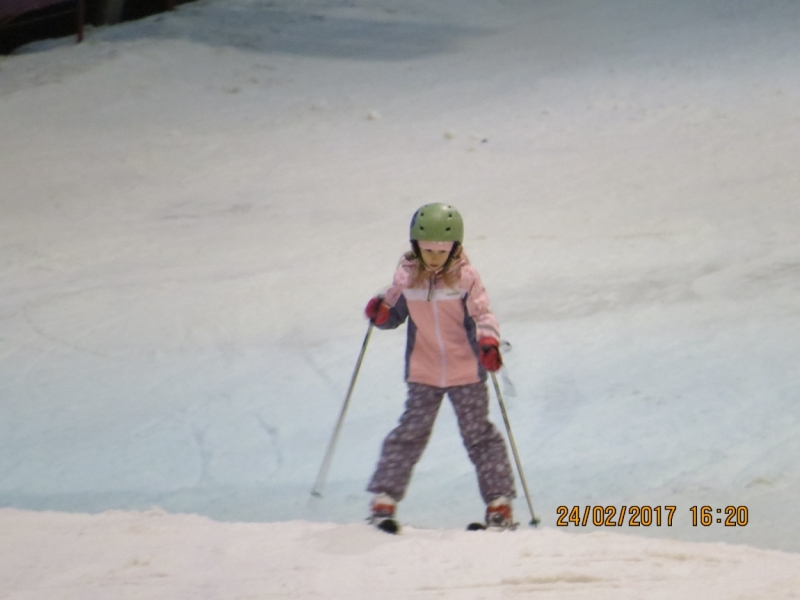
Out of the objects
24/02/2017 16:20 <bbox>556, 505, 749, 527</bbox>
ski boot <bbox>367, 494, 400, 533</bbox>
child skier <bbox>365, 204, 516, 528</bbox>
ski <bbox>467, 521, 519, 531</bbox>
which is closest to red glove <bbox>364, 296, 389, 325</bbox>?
child skier <bbox>365, 204, 516, 528</bbox>

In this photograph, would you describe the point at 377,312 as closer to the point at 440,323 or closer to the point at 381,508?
the point at 440,323

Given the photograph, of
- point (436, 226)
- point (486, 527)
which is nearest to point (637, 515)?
point (486, 527)

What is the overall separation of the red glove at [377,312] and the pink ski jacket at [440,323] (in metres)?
0.02

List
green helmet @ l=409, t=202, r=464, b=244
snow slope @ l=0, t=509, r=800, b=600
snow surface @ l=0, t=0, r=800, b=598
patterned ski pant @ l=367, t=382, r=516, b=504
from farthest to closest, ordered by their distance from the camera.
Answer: patterned ski pant @ l=367, t=382, r=516, b=504, green helmet @ l=409, t=202, r=464, b=244, snow surface @ l=0, t=0, r=800, b=598, snow slope @ l=0, t=509, r=800, b=600

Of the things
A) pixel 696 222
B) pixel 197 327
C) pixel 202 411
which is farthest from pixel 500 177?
pixel 202 411

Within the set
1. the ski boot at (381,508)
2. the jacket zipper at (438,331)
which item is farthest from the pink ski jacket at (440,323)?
the ski boot at (381,508)

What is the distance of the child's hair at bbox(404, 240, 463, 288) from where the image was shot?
3180 mm

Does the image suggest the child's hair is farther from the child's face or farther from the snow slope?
the snow slope

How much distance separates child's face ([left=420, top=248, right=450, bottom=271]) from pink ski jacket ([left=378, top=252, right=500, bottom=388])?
0.12 feet

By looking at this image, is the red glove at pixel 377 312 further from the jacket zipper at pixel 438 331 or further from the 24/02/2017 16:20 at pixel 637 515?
the 24/02/2017 16:20 at pixel 637 515

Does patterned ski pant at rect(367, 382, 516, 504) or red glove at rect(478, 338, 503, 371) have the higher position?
red glove at rect(478, 338, 503, 371)

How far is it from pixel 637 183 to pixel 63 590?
5.68 m

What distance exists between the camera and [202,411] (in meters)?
4.76

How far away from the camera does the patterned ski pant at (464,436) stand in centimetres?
327
